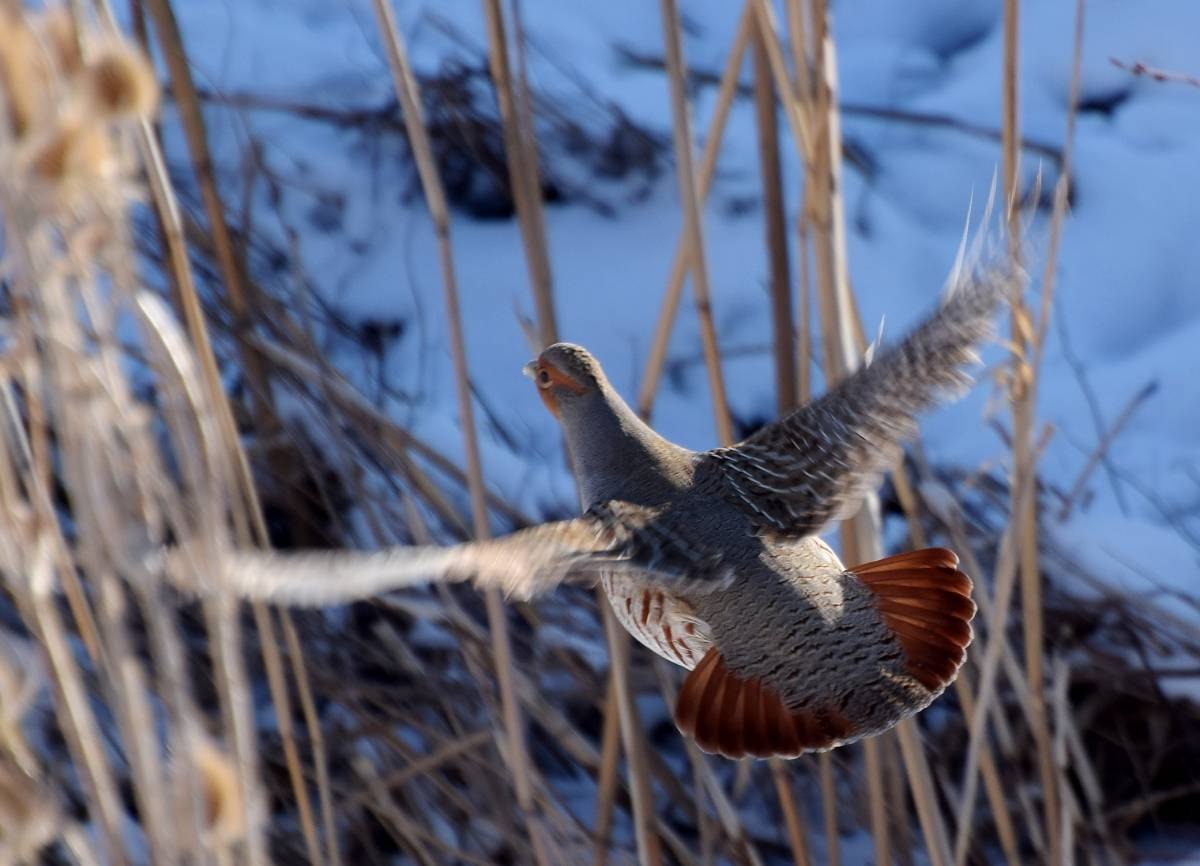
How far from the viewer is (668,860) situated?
251 centimetres

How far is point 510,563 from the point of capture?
3.72 feet

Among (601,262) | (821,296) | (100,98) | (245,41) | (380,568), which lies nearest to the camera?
(100,98)

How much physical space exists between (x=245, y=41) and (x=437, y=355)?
115cm

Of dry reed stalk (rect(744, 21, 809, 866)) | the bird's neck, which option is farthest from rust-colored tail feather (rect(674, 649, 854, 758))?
dry reed stalk (rect(744, 21, 809, 866))

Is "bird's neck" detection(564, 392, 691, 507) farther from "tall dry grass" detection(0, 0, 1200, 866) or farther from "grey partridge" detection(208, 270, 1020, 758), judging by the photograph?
"tall dry grass" detection(0, 0, 1200, 866)

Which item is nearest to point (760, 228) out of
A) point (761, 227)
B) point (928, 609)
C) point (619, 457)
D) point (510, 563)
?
point (761, 227)

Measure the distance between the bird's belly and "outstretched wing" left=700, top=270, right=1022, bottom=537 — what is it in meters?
0.13

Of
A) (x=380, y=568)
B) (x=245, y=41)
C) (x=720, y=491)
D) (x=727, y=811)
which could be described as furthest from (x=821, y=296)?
(x=245, y=41)

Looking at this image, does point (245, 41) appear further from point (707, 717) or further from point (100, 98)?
point (100, 98)

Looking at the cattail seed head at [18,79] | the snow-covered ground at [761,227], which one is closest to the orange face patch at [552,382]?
the cattail seed head at [18,79]

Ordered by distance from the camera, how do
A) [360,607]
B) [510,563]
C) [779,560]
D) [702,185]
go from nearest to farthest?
[510,563]
[779,560]
[702,185]
[360,607]

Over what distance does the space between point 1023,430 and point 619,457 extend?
54cm

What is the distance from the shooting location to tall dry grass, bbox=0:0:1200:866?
2.72 feet

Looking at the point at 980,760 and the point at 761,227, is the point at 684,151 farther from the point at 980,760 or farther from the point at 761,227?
the point at 761,227
